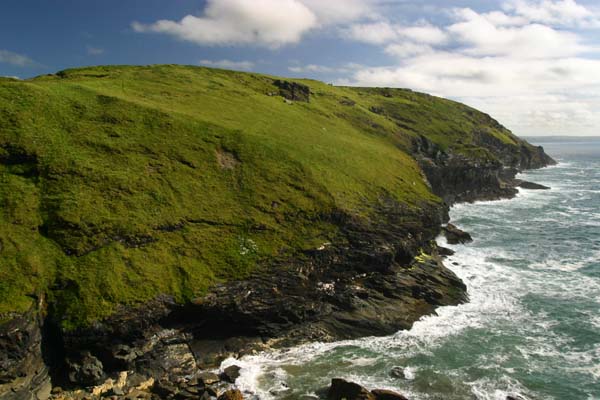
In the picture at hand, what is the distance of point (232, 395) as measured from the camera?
90.5 ft

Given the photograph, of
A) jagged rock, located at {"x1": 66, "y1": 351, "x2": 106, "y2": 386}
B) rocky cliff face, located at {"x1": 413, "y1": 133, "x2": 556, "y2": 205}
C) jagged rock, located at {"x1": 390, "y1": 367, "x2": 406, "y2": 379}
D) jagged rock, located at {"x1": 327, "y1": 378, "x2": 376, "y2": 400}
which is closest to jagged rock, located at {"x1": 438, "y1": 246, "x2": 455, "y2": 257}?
rocky cliff face, located at {"x1": 413, "y1": 133, "x2": 556, "y2": 205}

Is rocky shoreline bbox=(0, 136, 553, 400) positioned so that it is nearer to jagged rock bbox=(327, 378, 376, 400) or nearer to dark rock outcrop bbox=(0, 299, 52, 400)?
dark rock outcrop bbox=(0, 299, 52, 400)

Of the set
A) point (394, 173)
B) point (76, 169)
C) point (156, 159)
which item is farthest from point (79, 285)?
point (394, 173)

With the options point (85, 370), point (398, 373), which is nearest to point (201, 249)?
point (85, 370)

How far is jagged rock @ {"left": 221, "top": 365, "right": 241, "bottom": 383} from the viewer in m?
30.2

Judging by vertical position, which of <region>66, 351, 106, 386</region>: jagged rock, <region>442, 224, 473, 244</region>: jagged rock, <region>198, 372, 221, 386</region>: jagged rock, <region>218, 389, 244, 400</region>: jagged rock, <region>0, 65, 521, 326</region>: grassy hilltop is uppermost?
<region>0, 65, 521, 326</region>: grassy hilltop

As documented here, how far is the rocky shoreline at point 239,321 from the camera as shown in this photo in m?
28.0

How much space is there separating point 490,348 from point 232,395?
74.1 ft

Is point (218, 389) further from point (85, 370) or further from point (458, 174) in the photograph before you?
point (458, 174)

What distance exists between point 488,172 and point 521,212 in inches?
825

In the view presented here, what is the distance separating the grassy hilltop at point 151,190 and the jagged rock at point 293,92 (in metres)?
25.9

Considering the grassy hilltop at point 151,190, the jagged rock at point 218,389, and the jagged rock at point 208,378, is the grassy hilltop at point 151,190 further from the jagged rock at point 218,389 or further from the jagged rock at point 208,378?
the jagged rock at point 218,389

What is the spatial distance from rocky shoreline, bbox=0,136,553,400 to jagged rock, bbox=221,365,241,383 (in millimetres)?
186

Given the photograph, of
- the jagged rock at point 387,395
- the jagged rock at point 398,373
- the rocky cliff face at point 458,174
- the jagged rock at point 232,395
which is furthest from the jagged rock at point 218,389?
the rocky cliff face at point 458,174
